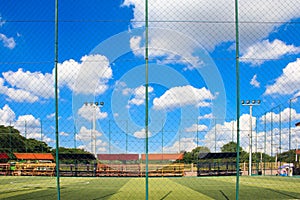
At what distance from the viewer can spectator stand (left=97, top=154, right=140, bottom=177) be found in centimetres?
2452

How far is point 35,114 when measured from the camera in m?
9.12

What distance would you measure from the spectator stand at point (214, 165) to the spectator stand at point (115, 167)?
495 centimetres

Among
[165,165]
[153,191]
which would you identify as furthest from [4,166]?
[153,191]

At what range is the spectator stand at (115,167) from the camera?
24.5 m

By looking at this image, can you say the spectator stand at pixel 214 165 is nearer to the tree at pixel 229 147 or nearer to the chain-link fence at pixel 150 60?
the tree at pixel 229 147

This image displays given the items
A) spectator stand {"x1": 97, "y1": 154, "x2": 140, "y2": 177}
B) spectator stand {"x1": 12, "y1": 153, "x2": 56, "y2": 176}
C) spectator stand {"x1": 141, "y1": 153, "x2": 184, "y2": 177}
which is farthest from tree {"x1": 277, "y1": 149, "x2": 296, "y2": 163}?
spectator stand {"x1": 12, "y1": 153, "x2": 56, "y2": 176}

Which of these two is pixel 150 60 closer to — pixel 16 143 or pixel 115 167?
pixel 115 167

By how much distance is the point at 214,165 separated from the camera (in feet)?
87.2

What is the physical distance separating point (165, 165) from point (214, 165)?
4410 millimetres

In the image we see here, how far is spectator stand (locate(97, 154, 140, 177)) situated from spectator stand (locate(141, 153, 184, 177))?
2.28 feet

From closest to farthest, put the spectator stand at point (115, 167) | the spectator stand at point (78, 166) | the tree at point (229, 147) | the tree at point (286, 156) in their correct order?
1. the tree at point (286, 156)
2. the tree at point (229, 147)
3. the spectator stand at point (115, 167)
4. the spectator stand at point (78, 166)

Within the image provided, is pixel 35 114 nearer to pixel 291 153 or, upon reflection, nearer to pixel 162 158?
pixel 162 158

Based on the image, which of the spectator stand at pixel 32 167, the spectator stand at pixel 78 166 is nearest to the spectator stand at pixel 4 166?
the spectator stand at pixel 32 167

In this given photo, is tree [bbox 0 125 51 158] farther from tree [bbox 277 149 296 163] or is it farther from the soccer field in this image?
tree [bbox 277 149 296 163]
